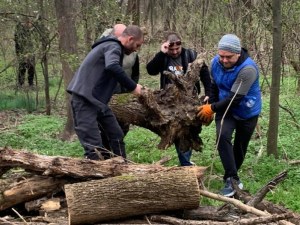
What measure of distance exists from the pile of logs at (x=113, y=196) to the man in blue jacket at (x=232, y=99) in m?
1.07

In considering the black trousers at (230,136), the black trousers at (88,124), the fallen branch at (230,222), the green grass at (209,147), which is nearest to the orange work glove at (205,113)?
the black trousers at (230,136)

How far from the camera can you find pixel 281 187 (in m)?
6.04

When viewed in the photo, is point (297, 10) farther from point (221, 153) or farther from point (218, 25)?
point (221, 153)

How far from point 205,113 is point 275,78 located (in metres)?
1.44

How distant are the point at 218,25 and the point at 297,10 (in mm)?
3764

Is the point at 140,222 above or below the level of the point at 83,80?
below

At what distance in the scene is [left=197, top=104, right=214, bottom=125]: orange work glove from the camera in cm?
598

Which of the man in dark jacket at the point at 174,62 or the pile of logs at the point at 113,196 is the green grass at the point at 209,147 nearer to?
the pile of logs at the point at 113,196

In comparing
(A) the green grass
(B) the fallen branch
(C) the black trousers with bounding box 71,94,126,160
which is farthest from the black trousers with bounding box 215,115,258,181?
(B) the fallen branch

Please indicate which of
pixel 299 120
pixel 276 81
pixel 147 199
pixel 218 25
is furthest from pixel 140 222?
pixel 218 25

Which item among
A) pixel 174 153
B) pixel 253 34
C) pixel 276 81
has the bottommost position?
pixel 174 153

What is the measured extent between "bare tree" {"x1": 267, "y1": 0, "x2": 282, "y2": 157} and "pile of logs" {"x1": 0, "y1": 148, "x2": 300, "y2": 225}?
2.64 metres

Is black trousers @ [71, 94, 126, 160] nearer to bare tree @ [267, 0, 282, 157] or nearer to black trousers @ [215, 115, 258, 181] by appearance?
black trousers @ [215, 115, 258, 181]

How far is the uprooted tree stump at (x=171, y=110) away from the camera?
6391mm
